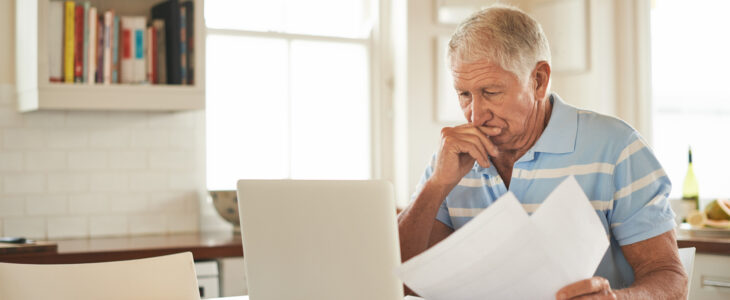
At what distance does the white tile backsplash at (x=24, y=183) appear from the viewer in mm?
3041

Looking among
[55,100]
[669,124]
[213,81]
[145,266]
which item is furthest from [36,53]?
[669,124]

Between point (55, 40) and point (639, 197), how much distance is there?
229cm

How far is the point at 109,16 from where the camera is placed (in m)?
2.91

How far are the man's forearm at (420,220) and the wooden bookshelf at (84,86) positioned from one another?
1.62 metres

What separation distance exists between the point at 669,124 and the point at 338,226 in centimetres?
287

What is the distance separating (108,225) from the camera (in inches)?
126

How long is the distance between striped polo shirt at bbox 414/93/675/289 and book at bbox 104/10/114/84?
180 cm

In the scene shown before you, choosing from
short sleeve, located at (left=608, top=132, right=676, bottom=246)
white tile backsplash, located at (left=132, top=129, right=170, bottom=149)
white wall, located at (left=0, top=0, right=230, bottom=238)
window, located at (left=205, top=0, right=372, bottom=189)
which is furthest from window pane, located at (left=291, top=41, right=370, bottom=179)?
short sleeve, located at (left=608, top=132, right=676, bottom=246)

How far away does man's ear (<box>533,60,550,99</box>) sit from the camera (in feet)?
5.35

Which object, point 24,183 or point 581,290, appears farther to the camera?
point 24,183

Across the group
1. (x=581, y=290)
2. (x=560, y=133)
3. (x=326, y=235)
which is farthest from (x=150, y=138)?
(x=581, y=290)

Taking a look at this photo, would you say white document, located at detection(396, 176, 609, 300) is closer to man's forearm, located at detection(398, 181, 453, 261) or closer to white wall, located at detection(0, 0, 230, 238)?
man's forearm, located at detection(398, 181, 453, 261)

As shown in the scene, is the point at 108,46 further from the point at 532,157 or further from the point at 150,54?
the point at 532,157

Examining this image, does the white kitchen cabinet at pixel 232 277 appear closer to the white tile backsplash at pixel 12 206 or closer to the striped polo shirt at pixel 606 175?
the white tile backsplash at pixel 12 206
